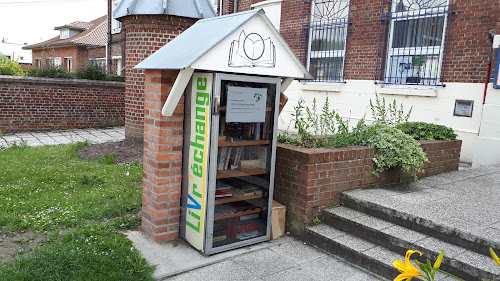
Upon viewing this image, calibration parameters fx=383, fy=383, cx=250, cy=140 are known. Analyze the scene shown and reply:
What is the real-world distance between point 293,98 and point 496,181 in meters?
7.04

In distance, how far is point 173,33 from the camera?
865 cm

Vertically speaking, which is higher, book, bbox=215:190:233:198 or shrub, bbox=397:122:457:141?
shrub, bbox=397:122:457:141

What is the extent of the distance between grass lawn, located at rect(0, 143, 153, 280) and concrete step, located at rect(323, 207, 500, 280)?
214 cm

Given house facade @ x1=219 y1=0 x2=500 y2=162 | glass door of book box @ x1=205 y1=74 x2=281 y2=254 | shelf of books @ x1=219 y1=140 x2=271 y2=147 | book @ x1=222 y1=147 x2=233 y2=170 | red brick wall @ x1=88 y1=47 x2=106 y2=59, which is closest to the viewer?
glass door of book box @ x1=205 y1=74 x2=281 y2=254

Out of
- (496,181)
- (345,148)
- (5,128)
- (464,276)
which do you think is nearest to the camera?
(464,276)

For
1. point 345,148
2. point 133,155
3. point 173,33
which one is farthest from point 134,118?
point 345,148

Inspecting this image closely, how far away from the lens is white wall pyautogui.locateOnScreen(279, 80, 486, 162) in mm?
7965

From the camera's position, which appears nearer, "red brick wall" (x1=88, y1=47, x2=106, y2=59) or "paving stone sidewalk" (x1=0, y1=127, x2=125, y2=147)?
"paving stone sidewalk" (x1=0, y1=127, x2=125, y2=147)

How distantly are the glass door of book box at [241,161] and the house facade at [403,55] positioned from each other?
13.9 feet

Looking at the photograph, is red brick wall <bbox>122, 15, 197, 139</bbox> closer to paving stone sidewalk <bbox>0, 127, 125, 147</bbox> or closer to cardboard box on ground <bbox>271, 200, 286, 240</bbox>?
paving stone sidewalk <bbox>0, 127, 125, 147</bbox>

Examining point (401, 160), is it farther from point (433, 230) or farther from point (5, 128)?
point (5, 128)

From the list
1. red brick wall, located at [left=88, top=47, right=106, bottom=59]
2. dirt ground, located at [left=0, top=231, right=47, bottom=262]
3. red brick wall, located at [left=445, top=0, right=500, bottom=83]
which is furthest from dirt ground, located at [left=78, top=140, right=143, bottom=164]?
red brick wall, located at [left=88, top=47, right=106, bottom=59]

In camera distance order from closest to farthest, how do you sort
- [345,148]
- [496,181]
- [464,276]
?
[464,276] → [345,148] → [496,181]

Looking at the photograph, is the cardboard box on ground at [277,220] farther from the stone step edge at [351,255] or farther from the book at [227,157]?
the book at [227,157]
